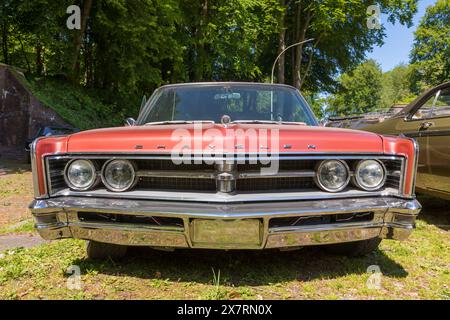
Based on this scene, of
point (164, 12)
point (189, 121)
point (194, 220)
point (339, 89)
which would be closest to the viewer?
point (194, 220)

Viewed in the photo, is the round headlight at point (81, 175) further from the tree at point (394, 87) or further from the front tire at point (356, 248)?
the tree at point (394, 87)

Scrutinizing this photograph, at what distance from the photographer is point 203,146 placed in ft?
8.30

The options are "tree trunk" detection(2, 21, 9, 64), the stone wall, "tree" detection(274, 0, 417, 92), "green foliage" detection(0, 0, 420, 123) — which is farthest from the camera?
"tree" detection(274, 0, 417, 92)

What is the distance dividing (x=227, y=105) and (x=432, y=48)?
44090mm

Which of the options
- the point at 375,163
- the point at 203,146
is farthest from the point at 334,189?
the point at 203,146

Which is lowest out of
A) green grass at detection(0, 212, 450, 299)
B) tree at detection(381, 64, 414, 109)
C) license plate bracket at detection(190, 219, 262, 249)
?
green grass at detection(0, 212, 450, 299)

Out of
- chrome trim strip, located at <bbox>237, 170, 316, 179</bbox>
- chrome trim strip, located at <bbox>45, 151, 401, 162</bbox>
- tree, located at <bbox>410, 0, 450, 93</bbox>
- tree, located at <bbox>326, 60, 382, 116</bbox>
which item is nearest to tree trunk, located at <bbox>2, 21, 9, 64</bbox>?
chrome trim strip, located at <bbox>45, 151, 401, 162</bbox>

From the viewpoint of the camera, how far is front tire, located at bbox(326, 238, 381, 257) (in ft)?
10.8

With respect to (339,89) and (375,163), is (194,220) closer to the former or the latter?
(375,163)

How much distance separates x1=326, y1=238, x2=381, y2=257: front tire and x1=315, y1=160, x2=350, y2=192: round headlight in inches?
32.1

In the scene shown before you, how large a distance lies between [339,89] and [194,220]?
95.6 feet

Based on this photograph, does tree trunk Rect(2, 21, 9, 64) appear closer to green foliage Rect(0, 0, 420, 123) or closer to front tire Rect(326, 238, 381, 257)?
green foliage Rect(0, 0, 420, 123)

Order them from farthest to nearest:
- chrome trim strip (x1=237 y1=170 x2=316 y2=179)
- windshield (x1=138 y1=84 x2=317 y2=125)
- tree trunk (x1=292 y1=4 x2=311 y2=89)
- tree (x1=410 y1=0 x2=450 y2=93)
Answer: tree (x1=410 y1=0 x2=450 y2=93), tree trunk (x1=292 y1=4 x2=311 y2=89), windshield (x1=138 y1=84 x2=317 y2=125), chrome trim strip (x1=237 y1=170 x2=316 y2=179)

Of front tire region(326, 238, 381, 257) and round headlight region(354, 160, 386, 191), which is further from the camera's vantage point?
front tire region(326, 238, 381, 257)
